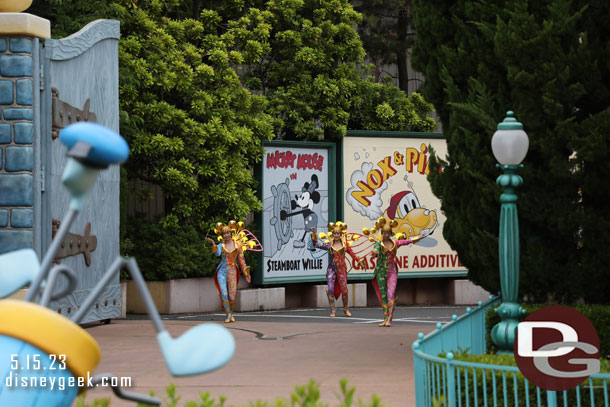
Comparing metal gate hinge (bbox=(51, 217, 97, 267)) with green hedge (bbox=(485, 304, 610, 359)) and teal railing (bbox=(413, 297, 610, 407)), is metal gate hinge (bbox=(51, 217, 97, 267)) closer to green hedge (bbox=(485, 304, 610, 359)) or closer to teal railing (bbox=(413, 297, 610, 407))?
teal railing (bbox=(413, 297, 610, 407))

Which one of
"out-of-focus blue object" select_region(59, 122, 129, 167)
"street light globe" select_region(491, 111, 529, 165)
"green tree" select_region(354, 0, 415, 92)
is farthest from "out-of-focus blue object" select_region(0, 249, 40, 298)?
"green tree" select_region(354, 0, 415, 92)

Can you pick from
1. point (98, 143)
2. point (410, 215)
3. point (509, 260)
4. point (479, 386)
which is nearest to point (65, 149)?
point (509, 260)

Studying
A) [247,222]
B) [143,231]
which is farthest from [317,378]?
[247,222]

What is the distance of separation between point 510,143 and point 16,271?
7396mm

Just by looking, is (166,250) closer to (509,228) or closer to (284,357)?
(284,357)

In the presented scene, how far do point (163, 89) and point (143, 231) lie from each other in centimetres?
296

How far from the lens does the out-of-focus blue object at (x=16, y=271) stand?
293cm

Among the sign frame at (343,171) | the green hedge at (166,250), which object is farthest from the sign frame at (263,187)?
the green hedge at (166,250)

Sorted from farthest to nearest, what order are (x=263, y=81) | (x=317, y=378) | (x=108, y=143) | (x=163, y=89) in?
(x=263, y=81)
(x=163, y=89)
(x=317, y=378)
(x=108, y=143)

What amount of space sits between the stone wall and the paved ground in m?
1.91

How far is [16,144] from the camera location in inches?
444

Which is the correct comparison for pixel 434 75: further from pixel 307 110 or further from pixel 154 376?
pixel 307 110

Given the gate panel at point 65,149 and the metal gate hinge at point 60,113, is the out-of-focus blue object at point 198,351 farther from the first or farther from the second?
the metal gate hinge at point 60,113

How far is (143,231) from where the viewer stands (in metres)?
20.1
